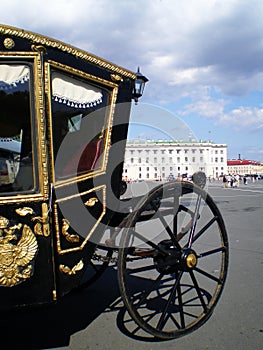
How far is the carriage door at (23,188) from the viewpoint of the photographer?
2.45 m

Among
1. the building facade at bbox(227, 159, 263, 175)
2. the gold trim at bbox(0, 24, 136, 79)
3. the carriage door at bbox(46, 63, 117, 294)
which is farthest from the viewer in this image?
the building facade at bbox(227, 159, 263, 175)

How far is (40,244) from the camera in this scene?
254 cm

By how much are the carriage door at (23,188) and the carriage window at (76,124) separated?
15cm

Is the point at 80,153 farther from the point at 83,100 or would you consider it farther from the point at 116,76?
the point at 116,76

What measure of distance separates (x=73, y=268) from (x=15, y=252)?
0.46 metres

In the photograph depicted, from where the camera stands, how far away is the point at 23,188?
254cm

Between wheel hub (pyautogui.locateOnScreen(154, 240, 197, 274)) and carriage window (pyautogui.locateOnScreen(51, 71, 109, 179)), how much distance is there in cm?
99

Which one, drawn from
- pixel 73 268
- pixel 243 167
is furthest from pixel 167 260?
pixel 243 167

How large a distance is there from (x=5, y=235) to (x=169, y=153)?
5.88ft

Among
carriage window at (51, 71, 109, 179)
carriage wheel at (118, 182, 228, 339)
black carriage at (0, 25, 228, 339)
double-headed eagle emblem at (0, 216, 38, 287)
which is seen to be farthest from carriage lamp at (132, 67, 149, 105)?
double-headed eagle emblem at (0, 216, 38, 287)

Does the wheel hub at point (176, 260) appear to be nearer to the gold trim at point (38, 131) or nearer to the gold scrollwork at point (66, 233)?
the gold scrollwork at point (66, 233)

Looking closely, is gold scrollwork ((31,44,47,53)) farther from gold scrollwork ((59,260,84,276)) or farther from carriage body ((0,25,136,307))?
gold scrollwork ((59,260,84,276))

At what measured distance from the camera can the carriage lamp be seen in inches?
132

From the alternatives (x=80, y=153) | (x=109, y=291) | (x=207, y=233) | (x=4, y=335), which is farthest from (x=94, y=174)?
(x=207, y=233)
